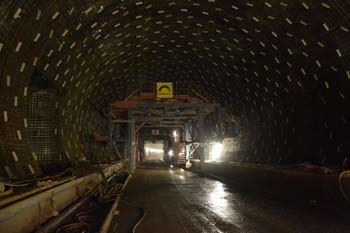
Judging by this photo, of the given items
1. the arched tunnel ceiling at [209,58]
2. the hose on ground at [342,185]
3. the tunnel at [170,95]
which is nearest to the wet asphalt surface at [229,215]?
the tunnel at [170,95]

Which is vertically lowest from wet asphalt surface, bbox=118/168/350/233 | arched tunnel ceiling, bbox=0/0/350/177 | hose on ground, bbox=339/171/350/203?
wet asphalt surface, bbox=118/168/350/233

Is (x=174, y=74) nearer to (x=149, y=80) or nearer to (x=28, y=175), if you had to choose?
(x=149, y=80)

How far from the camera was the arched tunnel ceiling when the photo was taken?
36.3 feet

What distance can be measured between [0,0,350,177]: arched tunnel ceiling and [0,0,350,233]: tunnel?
7 centimetres

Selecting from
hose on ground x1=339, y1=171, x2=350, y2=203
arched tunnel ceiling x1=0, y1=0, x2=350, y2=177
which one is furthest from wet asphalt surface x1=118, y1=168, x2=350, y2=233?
arched tunnel ceiling x1=0, y1=0, x2=350, y2=177

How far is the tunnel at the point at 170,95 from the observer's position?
8.37 metres

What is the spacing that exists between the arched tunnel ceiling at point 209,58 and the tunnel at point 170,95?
0.07 m

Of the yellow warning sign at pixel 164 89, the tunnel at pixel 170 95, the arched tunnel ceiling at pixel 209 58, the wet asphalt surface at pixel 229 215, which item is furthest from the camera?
the yellow warning sign at pixel 164 89

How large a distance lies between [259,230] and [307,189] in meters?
5.17

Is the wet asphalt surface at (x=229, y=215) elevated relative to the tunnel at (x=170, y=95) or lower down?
lower down

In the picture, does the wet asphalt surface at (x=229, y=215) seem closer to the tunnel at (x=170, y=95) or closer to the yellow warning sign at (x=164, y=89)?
the tunnel at (x=170, y=95)

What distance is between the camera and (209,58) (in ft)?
77.6

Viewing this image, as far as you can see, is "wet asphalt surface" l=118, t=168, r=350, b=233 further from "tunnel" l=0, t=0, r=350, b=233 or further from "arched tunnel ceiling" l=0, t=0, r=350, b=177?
"arched tunnel ceiling" l=0, t=0, r=350, b=177

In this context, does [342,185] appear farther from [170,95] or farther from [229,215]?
[170,95]
